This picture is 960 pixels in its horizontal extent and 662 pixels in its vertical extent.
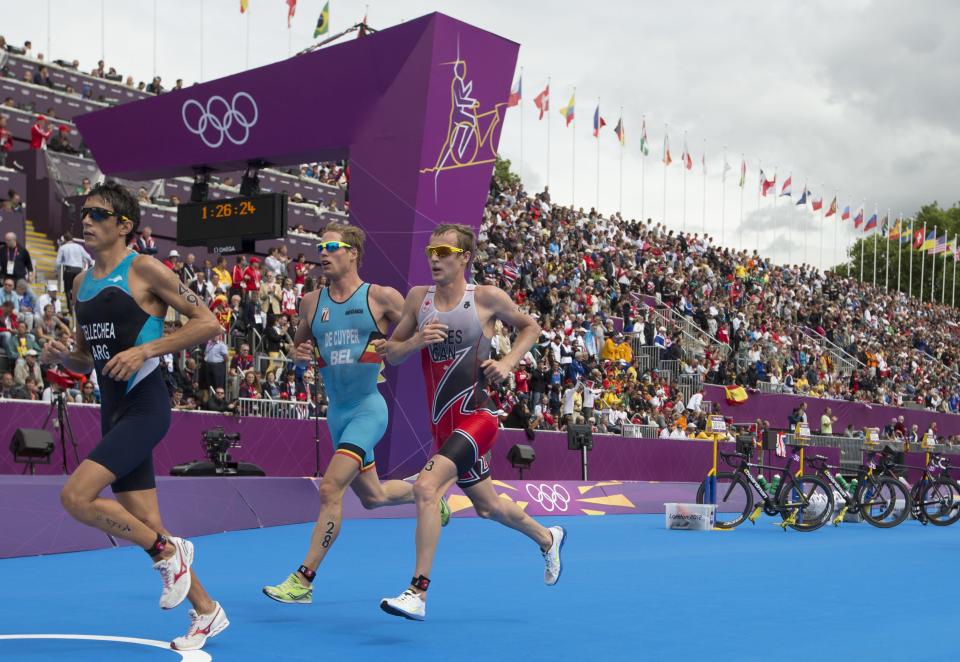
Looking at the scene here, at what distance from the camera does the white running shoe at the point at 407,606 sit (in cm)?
628

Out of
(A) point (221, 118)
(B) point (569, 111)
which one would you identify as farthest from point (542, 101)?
(A) point (221, 118)

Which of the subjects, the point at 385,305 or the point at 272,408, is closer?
the point at 385,305

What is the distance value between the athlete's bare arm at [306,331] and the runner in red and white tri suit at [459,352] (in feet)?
2.28

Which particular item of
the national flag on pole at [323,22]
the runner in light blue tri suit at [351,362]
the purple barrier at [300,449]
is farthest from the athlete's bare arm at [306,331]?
the national flag on pole at [323,22]

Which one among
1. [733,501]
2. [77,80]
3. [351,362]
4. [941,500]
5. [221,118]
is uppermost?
[77,80]

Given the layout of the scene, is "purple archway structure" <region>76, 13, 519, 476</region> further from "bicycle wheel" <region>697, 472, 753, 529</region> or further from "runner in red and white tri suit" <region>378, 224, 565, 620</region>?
"runner in red and white tri suit" <region>378, 224, 565, 620</region>

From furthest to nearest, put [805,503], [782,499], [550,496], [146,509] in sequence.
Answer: [550,496] → [782,499] → [805,503] → [146,509]

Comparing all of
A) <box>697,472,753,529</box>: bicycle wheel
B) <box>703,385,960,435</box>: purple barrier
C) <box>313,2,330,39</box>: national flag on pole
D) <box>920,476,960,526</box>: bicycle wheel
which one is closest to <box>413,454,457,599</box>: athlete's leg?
<box>697,472,753,529</box>: bicycle wheel

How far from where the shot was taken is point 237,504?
14.0 m

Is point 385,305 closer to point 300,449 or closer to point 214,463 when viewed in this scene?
point 214,463

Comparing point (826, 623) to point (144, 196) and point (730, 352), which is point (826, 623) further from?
point (730, 352)

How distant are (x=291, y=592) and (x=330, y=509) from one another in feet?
1.96

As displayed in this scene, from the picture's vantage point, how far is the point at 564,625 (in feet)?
22.4

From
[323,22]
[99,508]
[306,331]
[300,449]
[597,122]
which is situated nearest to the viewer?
[99,508]
